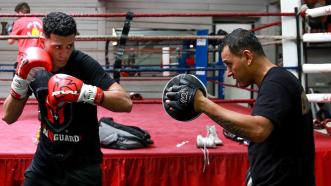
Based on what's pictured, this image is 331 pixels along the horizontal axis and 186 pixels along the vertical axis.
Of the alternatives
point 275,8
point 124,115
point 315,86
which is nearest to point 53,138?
point 124,115

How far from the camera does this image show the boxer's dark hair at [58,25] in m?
1.70

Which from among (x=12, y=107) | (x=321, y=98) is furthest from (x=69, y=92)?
(x=321, y=98)

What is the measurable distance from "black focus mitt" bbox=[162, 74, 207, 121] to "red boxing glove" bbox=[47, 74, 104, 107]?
298 mm

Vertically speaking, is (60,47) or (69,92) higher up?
(60,47)

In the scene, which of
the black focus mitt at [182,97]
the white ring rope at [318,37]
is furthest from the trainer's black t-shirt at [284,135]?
the white ring rope at [318,37]

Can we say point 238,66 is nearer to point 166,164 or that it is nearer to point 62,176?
point 62,176

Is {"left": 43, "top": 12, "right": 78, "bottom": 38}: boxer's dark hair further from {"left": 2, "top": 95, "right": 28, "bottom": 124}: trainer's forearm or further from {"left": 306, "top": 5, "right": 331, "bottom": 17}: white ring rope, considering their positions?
{"left": 306, "top": 5, "right": 331, "bottom": 17}: white ring rope

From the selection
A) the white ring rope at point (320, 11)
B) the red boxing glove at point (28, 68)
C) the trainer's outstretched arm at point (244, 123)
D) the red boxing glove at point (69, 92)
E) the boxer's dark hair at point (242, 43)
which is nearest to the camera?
the trainer's outstretched arm at point (244, 123)

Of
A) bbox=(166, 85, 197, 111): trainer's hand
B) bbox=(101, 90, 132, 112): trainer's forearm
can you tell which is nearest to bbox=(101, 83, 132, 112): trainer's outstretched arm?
bbox=(101, 90, 132, 112): trainer's forearm

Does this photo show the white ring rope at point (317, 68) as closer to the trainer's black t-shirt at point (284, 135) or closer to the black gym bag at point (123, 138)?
A: the black gym bag at point (123, 138)

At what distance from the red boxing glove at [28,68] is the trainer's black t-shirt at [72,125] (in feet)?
0.21

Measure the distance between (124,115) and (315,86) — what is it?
4.66m

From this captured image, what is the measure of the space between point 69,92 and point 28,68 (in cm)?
26

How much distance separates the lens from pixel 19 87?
1774 mm
